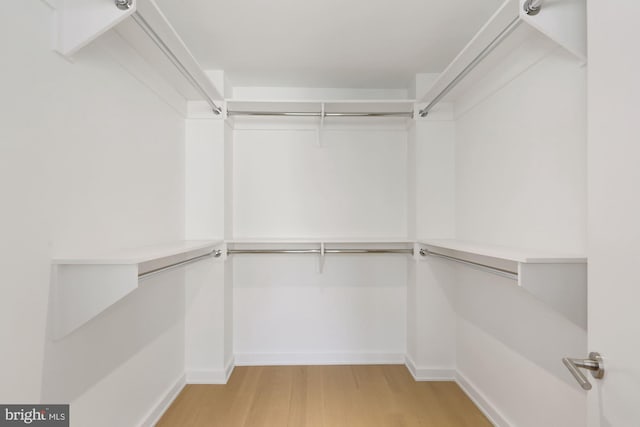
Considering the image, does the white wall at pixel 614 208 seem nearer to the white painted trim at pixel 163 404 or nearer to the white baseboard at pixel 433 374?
the white baseboard at pixel 433 374

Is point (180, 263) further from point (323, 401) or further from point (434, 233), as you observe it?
point (434, 233)

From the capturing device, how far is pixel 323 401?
2275mm

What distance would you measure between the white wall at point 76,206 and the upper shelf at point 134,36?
0.21 feet

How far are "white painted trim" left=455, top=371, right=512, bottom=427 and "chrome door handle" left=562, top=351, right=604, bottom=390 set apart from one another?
51.9 inches

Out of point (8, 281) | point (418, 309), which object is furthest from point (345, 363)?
point (8, 281)

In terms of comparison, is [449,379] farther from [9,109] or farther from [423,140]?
[9,109]

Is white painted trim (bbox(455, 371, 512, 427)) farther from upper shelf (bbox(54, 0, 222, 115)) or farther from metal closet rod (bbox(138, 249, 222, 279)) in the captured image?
upper shelf (bbox(54, 0, 222, 115))

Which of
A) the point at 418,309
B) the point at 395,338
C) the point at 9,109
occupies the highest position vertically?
the point at 9,109

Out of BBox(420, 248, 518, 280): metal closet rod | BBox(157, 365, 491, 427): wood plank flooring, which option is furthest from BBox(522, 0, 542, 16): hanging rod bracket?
BBox(157, 365, 491, 427): wood plank flooring

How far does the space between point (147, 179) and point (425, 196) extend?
201 centimetres

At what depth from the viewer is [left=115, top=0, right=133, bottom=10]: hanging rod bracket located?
126cm

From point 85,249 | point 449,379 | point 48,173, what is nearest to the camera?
point 48,173

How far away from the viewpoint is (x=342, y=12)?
1896 mm

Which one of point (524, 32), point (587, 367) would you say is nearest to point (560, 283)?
point (587, 367)
